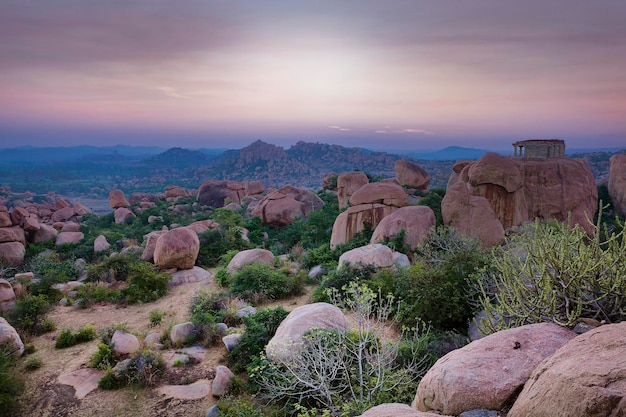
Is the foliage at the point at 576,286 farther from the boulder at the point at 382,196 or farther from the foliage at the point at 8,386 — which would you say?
the boulder at the point at 382,196

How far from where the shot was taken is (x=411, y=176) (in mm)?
29953

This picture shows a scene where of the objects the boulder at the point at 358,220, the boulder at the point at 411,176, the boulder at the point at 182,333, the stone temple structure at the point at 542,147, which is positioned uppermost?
the stone temple structure at the point at 542,147

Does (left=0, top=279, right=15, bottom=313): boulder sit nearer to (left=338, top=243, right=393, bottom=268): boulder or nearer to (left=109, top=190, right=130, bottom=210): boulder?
(left=338, top=243, right=393, bottom=268): boulder

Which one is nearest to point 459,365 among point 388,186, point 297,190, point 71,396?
point 71,396

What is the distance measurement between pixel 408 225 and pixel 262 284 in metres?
6.10

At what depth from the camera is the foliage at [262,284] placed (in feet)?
42.1

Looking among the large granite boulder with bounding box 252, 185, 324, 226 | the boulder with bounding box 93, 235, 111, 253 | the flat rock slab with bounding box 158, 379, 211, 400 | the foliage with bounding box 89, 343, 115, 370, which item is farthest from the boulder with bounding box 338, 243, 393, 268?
the boulder with bounding box 93, 235, 111, 253

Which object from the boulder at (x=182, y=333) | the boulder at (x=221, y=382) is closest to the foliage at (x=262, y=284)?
the boulder at (x=182, y=333)

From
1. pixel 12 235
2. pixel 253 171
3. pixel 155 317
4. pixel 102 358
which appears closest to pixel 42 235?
pixel 12 235

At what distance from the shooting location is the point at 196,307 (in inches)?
454

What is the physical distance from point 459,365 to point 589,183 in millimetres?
18486

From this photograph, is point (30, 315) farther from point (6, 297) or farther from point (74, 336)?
point (74, 336)

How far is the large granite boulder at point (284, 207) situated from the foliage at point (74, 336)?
14.3 metres

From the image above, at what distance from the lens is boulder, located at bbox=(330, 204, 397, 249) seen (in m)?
17.4
